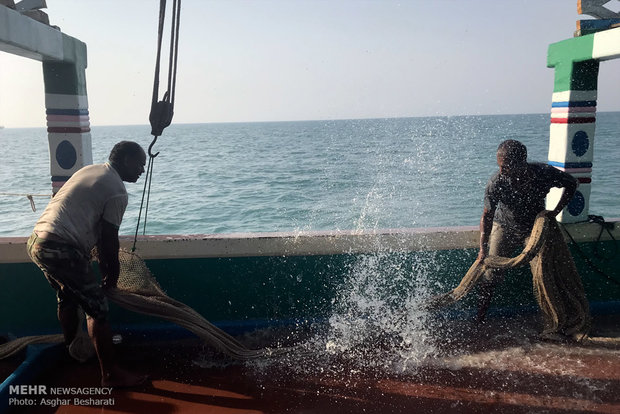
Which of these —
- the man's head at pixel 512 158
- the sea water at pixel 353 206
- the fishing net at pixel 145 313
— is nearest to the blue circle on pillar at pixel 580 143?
the man's head at pixel 512 158

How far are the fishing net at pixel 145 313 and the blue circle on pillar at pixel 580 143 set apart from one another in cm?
330

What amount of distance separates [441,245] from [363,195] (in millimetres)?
10996

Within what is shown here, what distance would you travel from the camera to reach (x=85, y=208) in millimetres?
3205

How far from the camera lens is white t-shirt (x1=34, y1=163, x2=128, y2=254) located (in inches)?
123

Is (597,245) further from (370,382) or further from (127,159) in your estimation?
(127,159)

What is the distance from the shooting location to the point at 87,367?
3.74 metres

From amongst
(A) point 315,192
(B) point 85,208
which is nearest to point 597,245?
(B) point 85,208

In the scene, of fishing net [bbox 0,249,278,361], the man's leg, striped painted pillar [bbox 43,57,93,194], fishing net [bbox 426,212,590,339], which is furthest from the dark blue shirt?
striped painted pillar [bbox 43,57,93,194]

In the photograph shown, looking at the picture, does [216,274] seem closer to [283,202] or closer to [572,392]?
[572,392]

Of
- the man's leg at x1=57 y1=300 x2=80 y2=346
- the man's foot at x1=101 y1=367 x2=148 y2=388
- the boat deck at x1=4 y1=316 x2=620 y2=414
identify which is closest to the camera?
the boat deck at x1=4 y1=316 x2=620 y2=414

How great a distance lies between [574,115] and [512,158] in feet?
3.52

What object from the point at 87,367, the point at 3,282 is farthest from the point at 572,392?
the point at 3,282

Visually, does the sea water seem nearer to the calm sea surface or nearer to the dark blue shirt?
the calm sea surface

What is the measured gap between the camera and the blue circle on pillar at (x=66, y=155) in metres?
4.44
